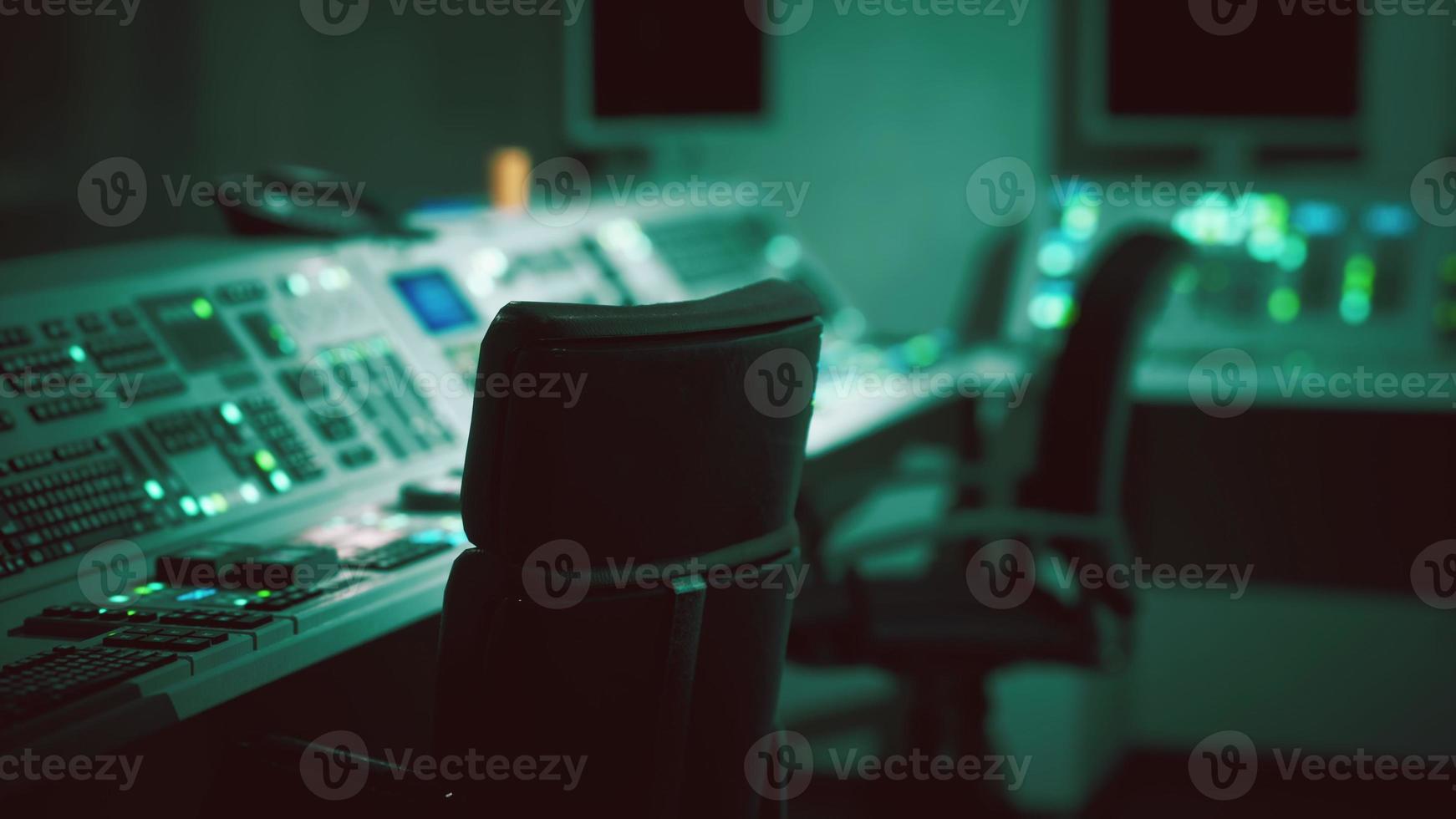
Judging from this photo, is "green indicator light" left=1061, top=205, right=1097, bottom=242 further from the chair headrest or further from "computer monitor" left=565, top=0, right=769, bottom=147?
the chair headrest

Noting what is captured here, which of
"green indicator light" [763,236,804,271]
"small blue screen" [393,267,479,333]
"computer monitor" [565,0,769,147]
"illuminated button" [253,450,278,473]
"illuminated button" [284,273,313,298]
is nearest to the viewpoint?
"illuminated button" [253,450,278,473]

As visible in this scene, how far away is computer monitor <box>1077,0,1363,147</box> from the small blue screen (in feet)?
5.01

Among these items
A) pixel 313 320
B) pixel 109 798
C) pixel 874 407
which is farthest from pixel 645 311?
pixel 874 407

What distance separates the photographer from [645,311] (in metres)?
1.31

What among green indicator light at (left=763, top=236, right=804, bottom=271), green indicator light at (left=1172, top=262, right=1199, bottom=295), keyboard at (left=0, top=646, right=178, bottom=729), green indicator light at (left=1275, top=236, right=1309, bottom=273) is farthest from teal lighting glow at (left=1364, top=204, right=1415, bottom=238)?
keyboard at (left=0, top=646, right=178, bottom=729)

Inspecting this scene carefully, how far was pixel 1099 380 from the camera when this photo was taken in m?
2.24

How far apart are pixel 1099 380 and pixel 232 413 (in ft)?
4.10

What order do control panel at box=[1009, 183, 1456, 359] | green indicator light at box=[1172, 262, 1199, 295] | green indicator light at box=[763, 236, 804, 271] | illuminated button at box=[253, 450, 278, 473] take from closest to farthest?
illuminated button at box=[253, 450, 278, 473], control panel at box=[1009, 183, 1456, 359], green indicator light at box=[1172, 262, 1199, 295], green indicator light at box=[763, 236, 804, 271]

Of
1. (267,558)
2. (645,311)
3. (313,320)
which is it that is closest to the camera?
(645,311)

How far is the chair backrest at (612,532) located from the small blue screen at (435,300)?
3.62 ft

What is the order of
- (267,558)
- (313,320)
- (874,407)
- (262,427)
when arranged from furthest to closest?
1. (874,407)
2. (313,320)
3. (262,427)
4. (267,558)

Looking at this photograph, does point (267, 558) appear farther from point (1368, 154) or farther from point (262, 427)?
point (1368, 154)

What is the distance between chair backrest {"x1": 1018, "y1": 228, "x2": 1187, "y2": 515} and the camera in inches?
87.8

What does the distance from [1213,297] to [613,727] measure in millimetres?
2166
